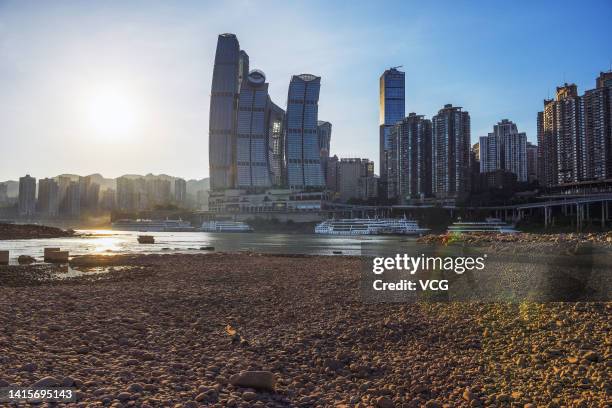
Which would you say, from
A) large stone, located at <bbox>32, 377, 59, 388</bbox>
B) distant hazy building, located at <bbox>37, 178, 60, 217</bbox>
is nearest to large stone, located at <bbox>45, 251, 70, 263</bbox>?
large stone, located at <bbox>32, 377, 59, 388</bbox>

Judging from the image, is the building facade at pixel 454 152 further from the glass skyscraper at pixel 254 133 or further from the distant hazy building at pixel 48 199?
the distant hazy building at pixel 48 199

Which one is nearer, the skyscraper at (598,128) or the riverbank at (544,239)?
the riverbank at (544,239)

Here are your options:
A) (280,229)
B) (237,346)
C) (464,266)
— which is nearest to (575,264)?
(464,266)

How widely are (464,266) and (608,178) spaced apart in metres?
91.9

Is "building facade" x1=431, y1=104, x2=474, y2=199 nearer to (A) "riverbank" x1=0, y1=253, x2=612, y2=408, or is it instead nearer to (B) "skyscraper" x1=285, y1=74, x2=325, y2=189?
(B) "skyscraper" x1=285, y1=74, x2=325, y2=189

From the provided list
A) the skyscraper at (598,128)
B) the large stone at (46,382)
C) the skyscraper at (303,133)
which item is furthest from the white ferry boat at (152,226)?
the large stone at (46,382)

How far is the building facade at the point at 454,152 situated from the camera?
436 ft

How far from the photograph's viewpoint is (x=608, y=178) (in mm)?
84000

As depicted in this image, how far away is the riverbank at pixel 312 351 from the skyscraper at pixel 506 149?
137m

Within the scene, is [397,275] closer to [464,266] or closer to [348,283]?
[464,266]

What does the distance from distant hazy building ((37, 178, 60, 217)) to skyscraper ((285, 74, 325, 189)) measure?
9748 cm

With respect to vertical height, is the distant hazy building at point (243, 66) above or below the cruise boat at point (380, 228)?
above

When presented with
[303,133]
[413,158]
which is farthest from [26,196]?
[413,158]

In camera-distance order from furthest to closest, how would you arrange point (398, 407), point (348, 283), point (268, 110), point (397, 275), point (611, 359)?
point (268, 110) < point (348, 283) < point (397, 275) < point (611, 359) < point (398, 407)
